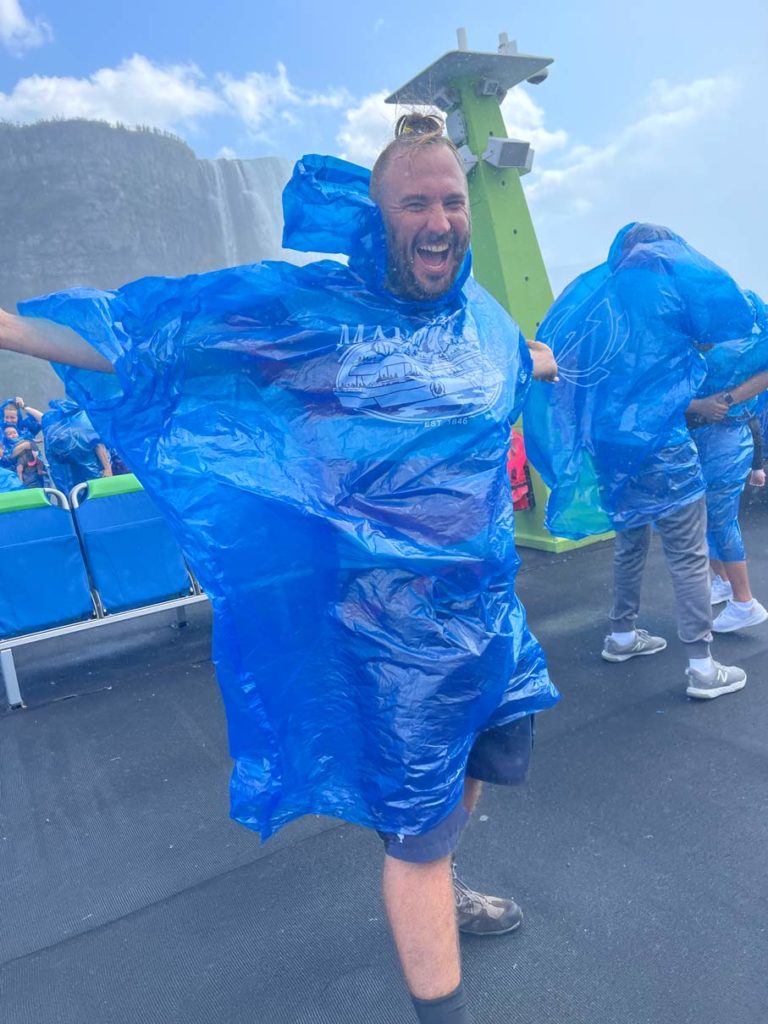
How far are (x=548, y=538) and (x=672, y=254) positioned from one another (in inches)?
119

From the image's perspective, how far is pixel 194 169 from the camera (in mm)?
46188

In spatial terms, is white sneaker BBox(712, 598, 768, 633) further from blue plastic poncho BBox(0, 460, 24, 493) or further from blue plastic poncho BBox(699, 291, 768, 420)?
blue plastic poncho BBox(0, 460, 24, 493)

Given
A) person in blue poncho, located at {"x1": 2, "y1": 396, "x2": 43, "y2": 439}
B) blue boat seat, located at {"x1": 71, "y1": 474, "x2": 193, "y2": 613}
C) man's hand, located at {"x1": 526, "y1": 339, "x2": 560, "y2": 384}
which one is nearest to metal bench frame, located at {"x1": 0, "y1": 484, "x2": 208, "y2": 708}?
blue boat seat, located at {"x1": 71, "y1": 474, "x2": 193, "y2": 613}

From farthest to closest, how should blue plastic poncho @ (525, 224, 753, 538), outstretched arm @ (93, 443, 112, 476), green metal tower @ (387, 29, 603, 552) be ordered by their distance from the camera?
outstretched arm @ (93, 443, 112, 476)
green metal tower @ (387, 29, 603, 552)
blue plastic poncho @ (525, 224, 753, 538)

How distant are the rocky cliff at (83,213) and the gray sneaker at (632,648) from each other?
38391mm

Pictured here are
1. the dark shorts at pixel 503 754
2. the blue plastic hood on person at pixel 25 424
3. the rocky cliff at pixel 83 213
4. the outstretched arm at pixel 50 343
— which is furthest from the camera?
the rocky cliff at pixel 83 213

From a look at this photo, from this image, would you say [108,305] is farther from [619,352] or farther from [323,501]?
[619,352]

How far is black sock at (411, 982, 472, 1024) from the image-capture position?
1.25 metres

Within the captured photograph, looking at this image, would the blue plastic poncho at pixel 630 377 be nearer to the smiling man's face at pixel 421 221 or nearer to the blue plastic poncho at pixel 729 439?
the blue plastic poncho at pixel 729 439

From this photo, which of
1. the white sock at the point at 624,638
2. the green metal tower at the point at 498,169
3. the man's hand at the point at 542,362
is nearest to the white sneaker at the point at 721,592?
the white sock at the point at 624,638

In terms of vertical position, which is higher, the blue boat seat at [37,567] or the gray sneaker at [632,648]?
the blue boat seat at [37,567]

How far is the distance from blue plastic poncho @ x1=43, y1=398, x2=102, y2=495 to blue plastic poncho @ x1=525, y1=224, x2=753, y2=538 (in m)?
4.51

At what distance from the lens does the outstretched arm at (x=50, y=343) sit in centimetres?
124

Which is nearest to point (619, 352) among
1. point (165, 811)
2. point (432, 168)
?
point (432, 168)
